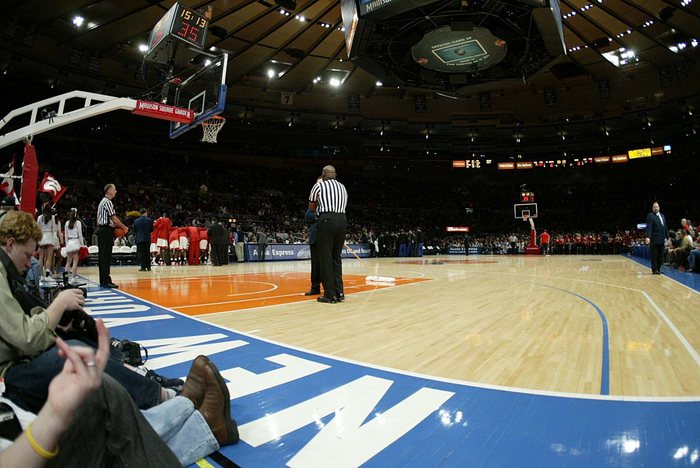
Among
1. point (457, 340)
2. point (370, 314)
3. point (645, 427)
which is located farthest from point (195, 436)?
point (370, 314)

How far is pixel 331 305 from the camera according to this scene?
17.9ft

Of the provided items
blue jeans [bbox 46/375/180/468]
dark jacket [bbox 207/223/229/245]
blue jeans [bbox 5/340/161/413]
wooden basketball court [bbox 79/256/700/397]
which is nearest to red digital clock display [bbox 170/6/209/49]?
dark jacket [bbox 207/223/229/245]

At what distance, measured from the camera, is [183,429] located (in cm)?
159

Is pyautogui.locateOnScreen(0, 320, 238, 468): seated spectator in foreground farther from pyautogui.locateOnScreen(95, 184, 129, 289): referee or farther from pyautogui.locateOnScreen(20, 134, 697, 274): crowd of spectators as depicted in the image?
pyautogui.locateOnScreen(20, 134, 697, 274): crowd of spectators

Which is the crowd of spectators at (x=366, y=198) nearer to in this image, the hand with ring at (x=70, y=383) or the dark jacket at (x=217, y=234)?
the dark jacket at (x=217, y=234)

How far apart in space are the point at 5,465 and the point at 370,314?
158 inches

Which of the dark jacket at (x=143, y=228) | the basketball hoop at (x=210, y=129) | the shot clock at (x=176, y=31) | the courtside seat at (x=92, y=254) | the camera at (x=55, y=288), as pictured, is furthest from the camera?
the basketball hoop at (x=210, y=129)

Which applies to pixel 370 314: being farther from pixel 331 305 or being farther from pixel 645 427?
pixel 645 427

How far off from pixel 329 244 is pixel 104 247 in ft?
15.8

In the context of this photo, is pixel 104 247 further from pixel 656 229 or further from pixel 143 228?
pixel 656 229

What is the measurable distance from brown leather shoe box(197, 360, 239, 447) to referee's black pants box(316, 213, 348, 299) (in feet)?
12.8

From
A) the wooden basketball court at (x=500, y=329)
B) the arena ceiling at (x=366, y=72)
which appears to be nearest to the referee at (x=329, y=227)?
the wooden basketball court at (x=500, y=329)

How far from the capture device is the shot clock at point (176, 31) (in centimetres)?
1116

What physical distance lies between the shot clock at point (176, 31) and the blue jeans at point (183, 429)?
1217 cm
